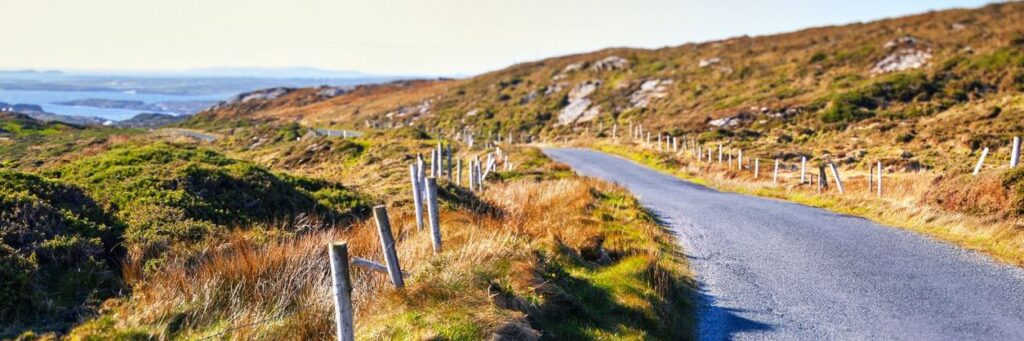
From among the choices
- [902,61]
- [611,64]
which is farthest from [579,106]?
[902,61]

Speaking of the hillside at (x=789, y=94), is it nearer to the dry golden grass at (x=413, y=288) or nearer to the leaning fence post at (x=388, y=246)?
the dry golden grass at (x=413, y=288)

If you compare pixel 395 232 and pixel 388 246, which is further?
pixel 395 232

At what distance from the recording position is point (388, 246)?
6.25 m

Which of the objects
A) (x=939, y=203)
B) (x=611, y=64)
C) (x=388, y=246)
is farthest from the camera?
(x=611, y=64)

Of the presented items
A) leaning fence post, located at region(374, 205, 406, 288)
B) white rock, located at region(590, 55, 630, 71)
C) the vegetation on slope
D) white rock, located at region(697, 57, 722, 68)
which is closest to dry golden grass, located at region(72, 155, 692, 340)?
leaning fence post, located at region(374, 205, 406, 288)

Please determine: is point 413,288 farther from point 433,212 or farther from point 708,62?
point 708,62

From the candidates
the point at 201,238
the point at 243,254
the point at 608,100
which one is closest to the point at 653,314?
the point at 243,254

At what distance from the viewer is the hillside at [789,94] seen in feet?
111

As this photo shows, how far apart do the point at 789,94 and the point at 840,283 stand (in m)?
42.3

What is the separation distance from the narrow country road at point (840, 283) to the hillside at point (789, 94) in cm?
1665

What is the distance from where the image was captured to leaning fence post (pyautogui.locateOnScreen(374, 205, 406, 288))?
626cm

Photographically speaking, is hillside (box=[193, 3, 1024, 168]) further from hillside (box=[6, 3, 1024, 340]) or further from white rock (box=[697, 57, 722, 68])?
hillside (box=[6, 3, 1024, 340])

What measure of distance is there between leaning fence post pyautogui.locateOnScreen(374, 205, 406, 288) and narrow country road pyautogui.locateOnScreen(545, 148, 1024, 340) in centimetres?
331

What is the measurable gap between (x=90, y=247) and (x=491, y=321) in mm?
4862
